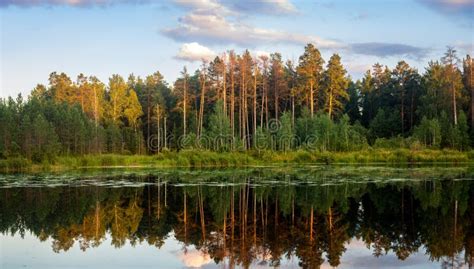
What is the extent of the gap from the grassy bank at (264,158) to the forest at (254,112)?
2.04m

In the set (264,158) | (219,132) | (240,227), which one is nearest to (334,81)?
(219,132)

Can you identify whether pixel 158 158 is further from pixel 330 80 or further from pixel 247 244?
pixel 247 244

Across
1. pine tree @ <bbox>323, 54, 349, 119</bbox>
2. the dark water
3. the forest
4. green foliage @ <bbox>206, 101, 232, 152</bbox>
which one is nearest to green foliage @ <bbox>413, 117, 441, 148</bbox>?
the forest

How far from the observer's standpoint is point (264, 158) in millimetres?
53281

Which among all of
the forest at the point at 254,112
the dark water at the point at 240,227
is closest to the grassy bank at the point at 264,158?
the forest at the point at 254,112

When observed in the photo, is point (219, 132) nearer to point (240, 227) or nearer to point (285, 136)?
point (285, 136)

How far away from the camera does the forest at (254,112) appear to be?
5678 centimetres

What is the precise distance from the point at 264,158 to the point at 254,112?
42.3ft

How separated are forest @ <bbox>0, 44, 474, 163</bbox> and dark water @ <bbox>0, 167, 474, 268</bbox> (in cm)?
2933

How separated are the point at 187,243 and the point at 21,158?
37453 millimetres

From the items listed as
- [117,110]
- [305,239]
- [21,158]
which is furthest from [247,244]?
[117,110]

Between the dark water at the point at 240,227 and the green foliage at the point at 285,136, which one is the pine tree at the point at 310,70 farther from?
the dark water at the point at 240,227

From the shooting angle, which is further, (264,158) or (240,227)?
(264,158)

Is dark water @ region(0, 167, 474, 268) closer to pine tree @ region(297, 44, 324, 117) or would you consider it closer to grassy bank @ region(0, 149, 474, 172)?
grassy bank @ region(0, 149, 474, 172)
